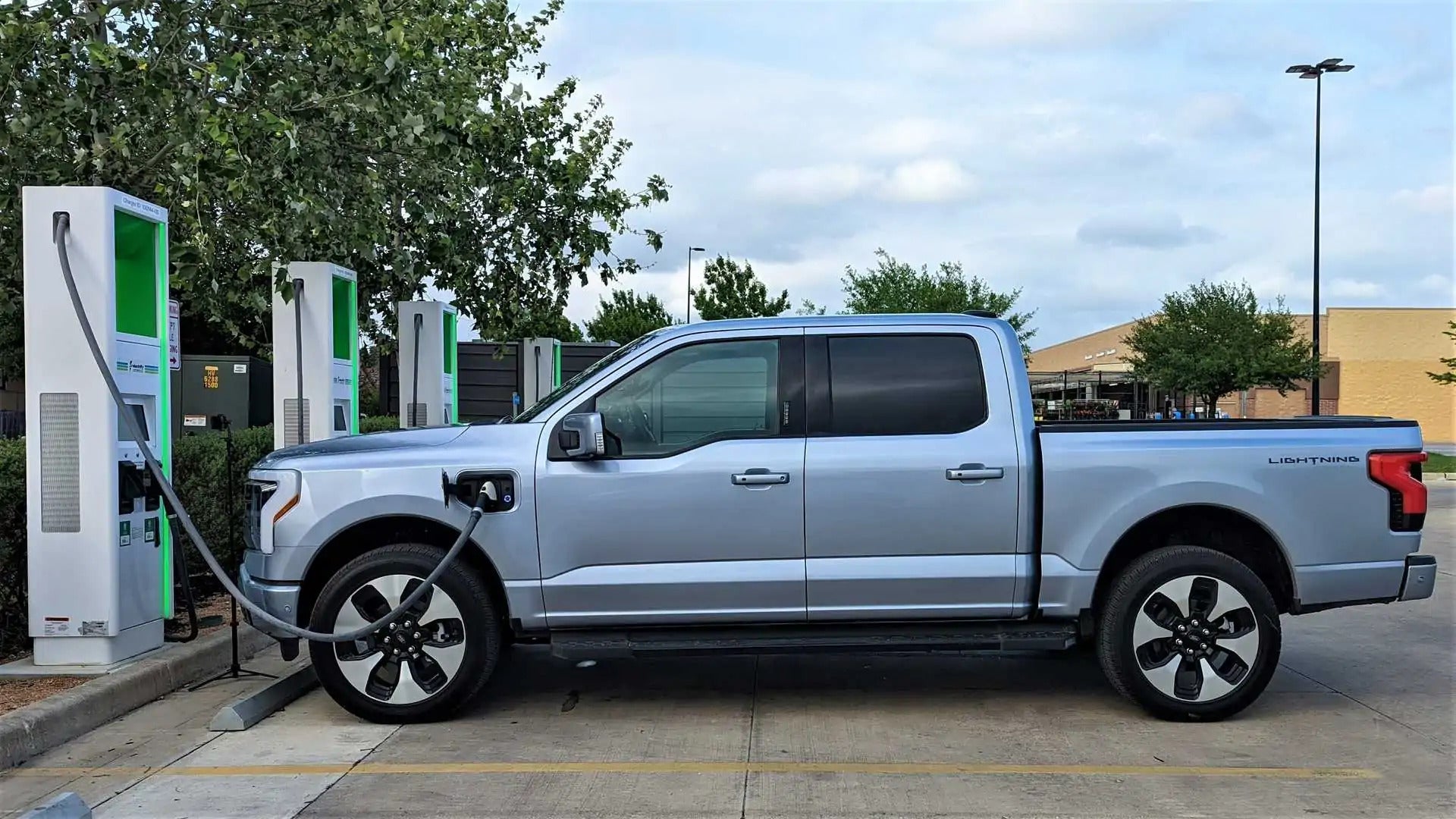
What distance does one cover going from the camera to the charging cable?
245 inches

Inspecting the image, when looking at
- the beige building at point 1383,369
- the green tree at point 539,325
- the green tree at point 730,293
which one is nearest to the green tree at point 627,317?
the green tree at point 730,293

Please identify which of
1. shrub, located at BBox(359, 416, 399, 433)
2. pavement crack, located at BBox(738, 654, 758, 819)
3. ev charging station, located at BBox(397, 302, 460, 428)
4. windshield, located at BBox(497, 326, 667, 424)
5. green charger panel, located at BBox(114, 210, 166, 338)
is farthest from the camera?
shrub, located at BBox(359, 416, 399, 433)

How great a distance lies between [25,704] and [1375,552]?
6742 mm

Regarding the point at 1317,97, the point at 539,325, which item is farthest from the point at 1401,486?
the point at 1317,97

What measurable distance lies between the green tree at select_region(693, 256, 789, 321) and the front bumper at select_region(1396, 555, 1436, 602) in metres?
42.7

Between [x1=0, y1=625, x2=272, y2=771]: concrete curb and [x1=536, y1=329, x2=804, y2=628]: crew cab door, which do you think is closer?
[x1=0, y1=625, x2=272, y2=771]: concrete curb

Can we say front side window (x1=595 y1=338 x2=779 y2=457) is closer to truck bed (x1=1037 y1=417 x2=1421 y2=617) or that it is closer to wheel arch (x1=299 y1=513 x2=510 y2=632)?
wheel arch (x1=299 y1=513 x2=510 y2=632)

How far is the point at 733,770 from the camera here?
568 cm

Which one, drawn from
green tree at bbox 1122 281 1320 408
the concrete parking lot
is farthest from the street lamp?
the concrete parking lot

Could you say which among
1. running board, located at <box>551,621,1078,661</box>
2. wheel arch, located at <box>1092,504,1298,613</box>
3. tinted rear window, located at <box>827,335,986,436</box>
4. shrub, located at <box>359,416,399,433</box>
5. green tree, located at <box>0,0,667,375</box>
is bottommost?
running board, located at <box>551,621,1078,661</box>

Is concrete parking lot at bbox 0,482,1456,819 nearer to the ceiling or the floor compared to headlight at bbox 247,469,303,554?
nearer to the floor

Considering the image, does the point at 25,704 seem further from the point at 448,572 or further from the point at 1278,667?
the point at 1278,667

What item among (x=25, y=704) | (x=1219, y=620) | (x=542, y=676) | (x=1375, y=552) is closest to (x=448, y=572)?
(x=542, y=676)

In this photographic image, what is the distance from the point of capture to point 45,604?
7.21 meters
